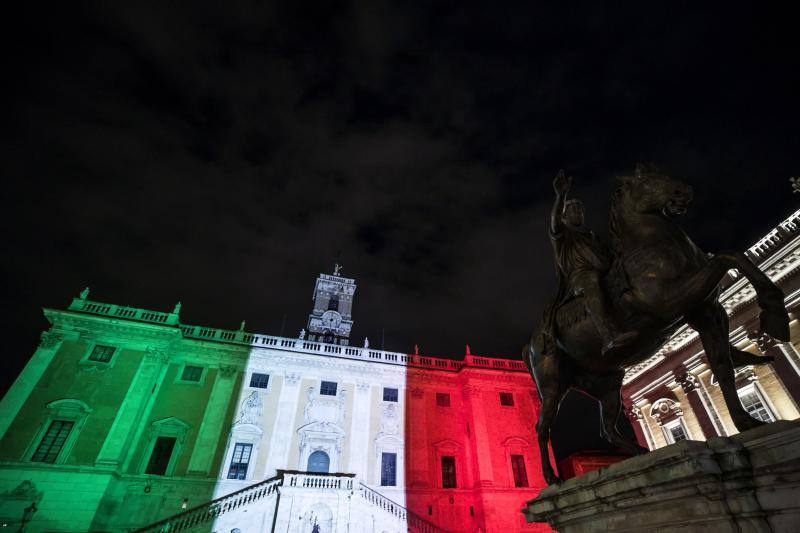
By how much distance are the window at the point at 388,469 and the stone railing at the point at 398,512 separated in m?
4.39

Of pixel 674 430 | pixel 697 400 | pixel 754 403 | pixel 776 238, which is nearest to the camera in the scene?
pixel 776 238

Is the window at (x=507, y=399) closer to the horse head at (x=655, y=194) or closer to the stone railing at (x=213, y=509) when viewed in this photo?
the stone railing at (x=213, y=509)

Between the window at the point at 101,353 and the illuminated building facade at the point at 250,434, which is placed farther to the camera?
the window at the point at 101,353

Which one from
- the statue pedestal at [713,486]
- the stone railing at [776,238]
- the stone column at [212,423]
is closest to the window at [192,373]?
the stone column at [212,423]

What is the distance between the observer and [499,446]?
26.9 metres

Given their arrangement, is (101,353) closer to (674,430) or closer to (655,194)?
(655,194)

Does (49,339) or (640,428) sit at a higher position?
(49,339)

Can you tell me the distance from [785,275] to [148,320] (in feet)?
110

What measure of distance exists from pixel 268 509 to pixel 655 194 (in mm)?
21138

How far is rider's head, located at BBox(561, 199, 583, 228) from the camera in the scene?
5.25 meters

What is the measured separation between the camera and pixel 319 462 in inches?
965

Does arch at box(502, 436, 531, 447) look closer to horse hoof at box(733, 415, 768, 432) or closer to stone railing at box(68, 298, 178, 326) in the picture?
stone railing at box(68, 298, 178, 326)

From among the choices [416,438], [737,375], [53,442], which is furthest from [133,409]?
[737,375]

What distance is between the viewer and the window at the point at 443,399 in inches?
1147
